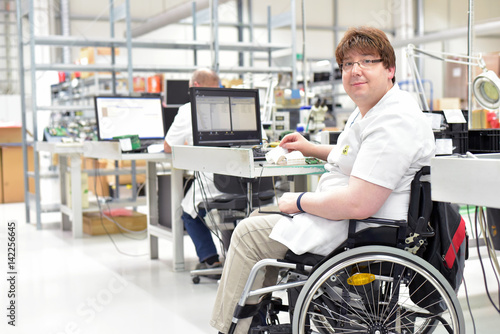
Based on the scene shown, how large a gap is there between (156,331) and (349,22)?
13.4m

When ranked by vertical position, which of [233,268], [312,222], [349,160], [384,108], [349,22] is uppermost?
[349,22]

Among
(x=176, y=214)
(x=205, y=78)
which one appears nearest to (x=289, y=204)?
(x=176, y=214)

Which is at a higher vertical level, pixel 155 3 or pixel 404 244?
pixel 155 3

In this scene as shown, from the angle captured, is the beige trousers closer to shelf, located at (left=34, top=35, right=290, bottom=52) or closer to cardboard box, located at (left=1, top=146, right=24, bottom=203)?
shelf, located at (left=34, top=35, right=290, bottom=52)

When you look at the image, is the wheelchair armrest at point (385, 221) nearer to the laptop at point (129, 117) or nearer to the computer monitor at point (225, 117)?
the computer monitor at point (225, 117)

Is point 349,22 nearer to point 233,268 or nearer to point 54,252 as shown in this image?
point 54,252

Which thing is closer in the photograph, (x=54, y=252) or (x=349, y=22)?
(x=54, y=252)

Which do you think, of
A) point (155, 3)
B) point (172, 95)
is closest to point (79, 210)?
point (172, 95)

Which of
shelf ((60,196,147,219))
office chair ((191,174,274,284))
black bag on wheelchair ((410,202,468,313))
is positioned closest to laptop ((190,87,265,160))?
office chair ((191,174,274,284))

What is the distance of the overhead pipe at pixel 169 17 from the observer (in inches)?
401

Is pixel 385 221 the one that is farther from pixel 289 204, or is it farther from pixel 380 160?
pixel 289 204

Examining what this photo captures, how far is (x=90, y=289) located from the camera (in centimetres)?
331

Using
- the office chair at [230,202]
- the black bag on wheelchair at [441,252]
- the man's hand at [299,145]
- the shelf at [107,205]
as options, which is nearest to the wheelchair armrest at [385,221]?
the black bag on wheelchair at [441,252]

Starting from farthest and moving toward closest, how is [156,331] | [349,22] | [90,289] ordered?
1. [349,22]
2. [90,289]
3. [156,331]
